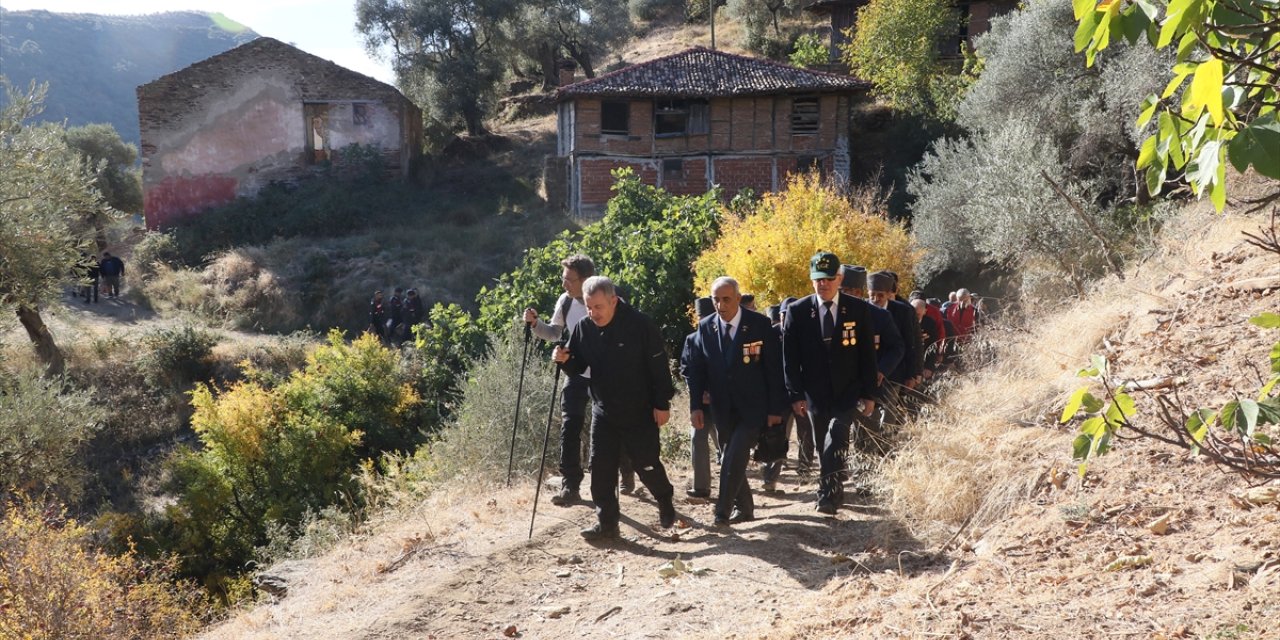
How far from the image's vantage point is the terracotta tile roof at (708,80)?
31.2 meters

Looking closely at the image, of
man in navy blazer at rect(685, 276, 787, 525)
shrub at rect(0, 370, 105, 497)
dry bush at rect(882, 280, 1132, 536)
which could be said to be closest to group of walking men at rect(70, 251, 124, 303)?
shrub at rect(0, 370, 105, 497)

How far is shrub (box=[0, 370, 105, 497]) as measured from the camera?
50.1ft

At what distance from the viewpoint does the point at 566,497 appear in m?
7.79

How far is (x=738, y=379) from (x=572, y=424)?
1601mm

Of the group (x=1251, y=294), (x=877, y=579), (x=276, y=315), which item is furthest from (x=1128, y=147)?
(x=276, y=315)

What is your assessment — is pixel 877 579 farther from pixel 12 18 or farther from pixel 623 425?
pixel 12 18

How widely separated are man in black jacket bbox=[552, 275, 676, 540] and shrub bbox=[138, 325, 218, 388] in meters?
18.7

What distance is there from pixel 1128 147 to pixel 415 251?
20.1m

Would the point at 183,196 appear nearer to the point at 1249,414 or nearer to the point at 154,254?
the point at 154,254

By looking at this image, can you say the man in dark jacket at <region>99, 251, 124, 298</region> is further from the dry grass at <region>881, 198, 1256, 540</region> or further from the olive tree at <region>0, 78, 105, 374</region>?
the dry grass at <region>881, 198, 1256, 540</region>

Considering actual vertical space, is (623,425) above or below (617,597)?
above

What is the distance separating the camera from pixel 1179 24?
95.0 inches

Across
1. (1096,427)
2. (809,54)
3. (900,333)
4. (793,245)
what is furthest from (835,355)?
(809,54)

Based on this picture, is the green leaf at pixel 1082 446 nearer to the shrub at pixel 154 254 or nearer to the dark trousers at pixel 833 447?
the dark trousers at pixel 833 447
